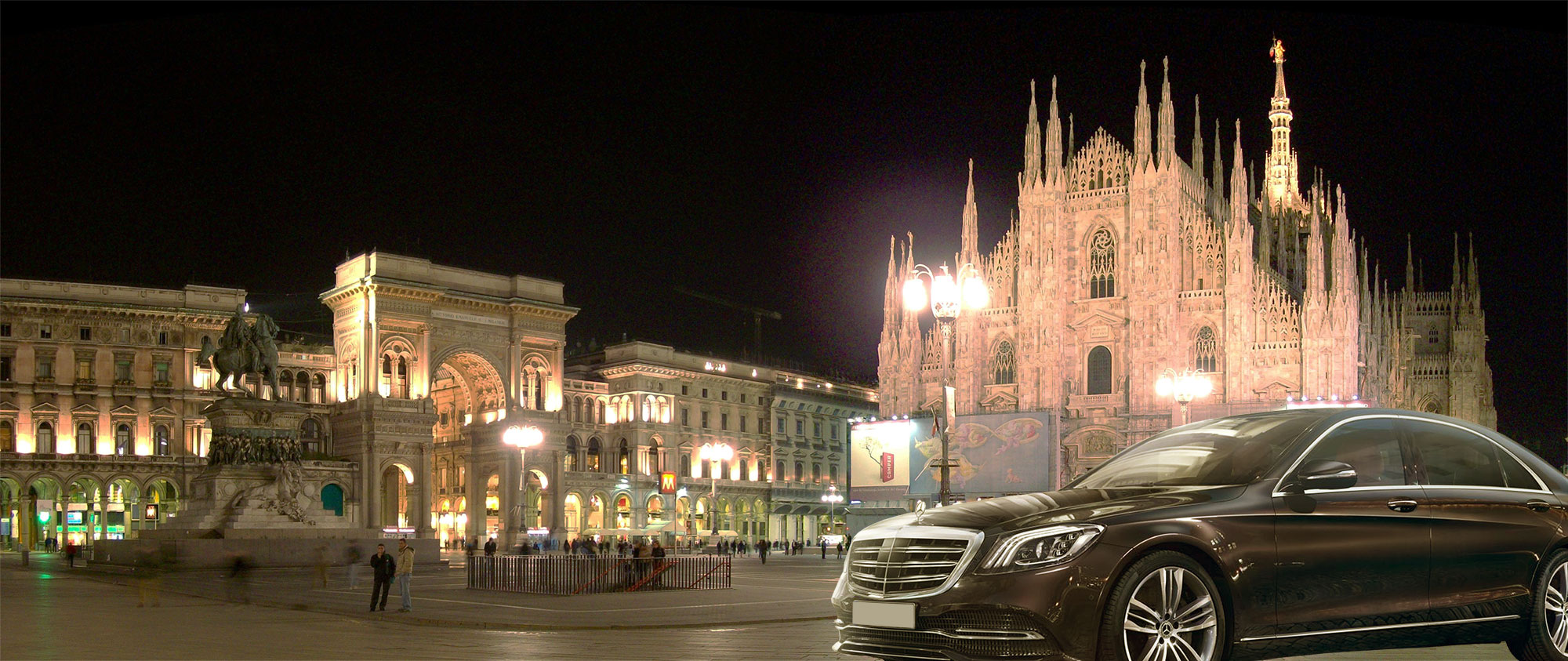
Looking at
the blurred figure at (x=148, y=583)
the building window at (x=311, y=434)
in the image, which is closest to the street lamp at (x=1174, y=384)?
the blurred figure at (x=148, y=583)

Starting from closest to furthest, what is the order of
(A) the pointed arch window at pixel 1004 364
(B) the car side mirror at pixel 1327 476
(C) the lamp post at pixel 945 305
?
(B) the car side mirror at pixel 1327 476 < (C) the lamp post at pixel 945 305 < (A) the pointed arch window at pixel 1004 364

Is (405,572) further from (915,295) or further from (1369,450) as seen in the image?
(1369,450)

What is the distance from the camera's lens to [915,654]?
756 centimetres

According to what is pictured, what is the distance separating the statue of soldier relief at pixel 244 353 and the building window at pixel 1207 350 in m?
43.2

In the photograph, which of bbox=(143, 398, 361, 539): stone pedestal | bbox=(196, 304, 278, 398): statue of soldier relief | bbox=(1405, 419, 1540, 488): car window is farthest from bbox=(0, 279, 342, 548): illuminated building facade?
bbox=(1405, 419, 1540, 488): car window

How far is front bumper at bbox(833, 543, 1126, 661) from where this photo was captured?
23.0ft

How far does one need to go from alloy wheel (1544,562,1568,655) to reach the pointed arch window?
63.9 meters

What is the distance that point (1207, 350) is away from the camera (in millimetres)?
66562

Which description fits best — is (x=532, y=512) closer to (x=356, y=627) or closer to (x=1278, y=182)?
(x=1278, y=182)

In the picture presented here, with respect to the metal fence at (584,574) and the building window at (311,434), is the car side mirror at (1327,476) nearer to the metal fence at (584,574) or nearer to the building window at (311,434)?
the metal fence at (584,574)

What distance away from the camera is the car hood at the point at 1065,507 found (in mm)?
7344

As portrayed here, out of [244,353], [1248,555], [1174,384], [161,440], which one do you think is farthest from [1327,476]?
[161,440]

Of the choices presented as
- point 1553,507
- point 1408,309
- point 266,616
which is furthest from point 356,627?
point 1408,309

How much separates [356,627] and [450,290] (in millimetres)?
57909
